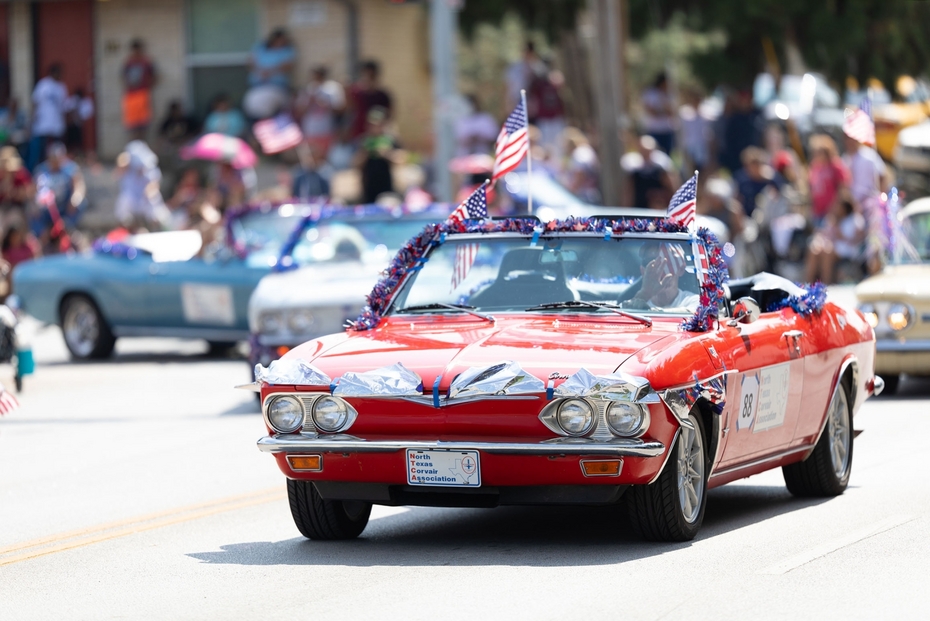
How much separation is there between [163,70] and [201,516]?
74.4 ft

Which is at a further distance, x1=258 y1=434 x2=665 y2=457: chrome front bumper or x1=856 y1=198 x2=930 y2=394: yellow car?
x1=856 y1=198 x2=930 y2=394: yellow car

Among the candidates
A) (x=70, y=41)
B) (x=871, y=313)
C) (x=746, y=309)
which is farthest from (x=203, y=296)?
(x=70, y=41)

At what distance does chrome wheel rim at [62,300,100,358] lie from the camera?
18.8m

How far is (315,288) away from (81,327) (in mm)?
5167

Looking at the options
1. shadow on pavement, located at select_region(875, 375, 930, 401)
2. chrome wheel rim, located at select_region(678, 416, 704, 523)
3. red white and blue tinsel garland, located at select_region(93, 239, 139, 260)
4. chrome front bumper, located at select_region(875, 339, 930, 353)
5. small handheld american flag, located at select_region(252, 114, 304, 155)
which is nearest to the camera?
chrome wheel rim, located at select_region(678, 416, 704, 523)

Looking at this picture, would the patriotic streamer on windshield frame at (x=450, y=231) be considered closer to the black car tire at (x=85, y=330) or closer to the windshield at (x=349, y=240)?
the windshield at (x=349, y=240)

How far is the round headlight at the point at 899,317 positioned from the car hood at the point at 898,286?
85 millimetres

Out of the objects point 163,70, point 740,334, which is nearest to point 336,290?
point 740,334

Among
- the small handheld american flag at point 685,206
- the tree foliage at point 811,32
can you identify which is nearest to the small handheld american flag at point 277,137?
the tree foliage at point 811,32

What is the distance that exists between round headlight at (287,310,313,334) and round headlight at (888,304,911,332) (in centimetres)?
461

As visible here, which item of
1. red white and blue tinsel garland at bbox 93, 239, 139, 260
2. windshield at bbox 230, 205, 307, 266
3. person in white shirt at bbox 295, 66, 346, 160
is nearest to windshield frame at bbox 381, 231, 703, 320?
windshield at bbox 230, 205, 307, 266

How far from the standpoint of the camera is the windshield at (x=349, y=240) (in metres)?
15.9

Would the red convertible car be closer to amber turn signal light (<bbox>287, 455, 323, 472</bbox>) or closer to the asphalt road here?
amber turn signal light (<bbox>287, 455, 323, 472</bbox>)

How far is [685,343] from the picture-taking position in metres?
7.91
